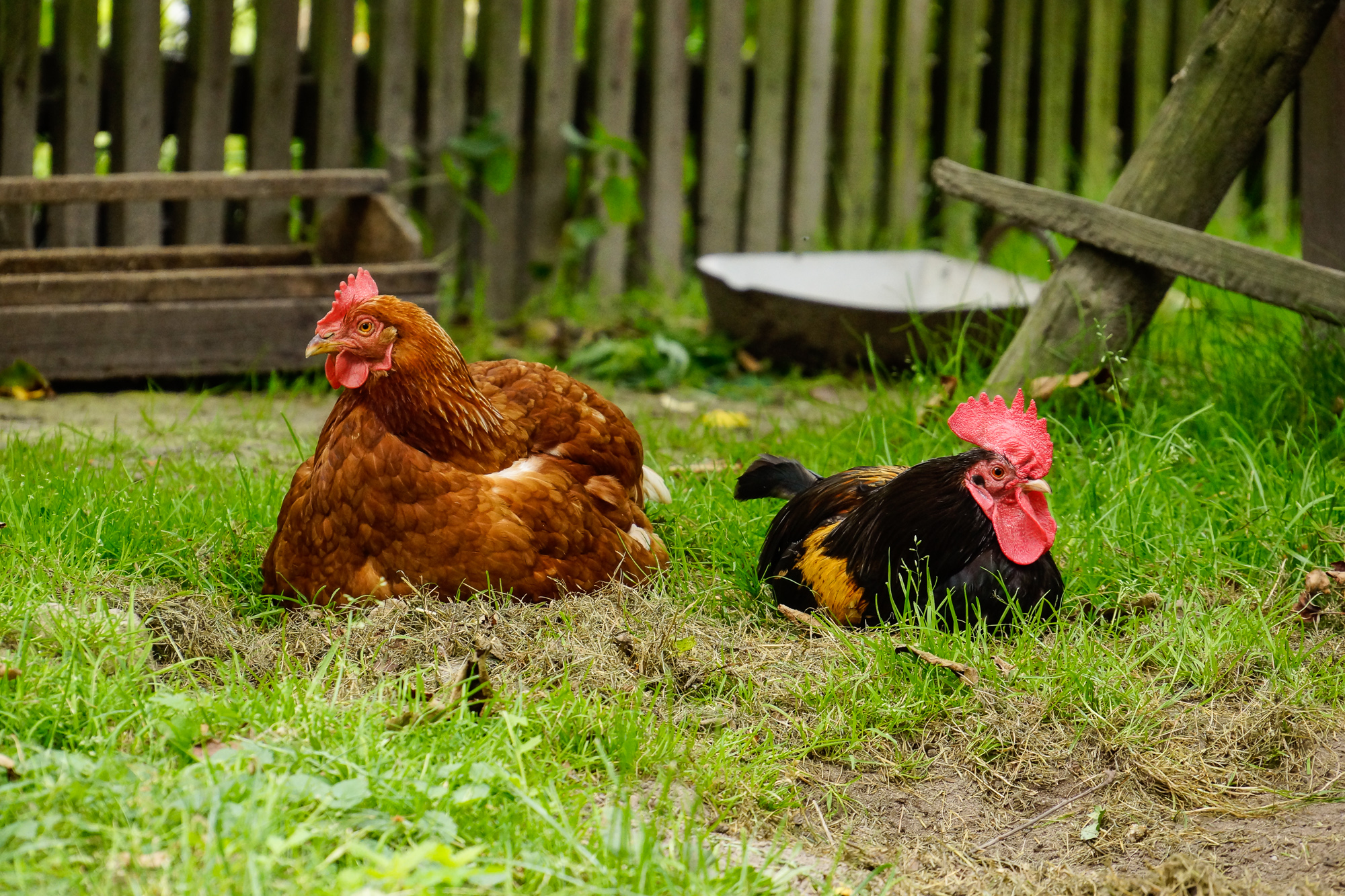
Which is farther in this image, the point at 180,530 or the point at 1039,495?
the point at 180,530

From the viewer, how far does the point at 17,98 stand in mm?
5938

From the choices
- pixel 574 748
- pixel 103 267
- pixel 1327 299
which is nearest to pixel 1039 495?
pixel 574 748

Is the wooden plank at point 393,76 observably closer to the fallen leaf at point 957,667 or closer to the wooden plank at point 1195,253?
the wooden plank at point 1195,253

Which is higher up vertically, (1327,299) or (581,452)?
(1327,299)

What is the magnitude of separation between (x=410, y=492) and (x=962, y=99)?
5.67 m

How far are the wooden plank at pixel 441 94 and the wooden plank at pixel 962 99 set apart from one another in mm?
2828

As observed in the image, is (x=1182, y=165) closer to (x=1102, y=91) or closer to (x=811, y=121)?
(x=811, y=121)

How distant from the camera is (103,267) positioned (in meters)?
5.80

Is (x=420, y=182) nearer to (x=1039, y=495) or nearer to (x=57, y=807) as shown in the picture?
(x=1039, y=495)

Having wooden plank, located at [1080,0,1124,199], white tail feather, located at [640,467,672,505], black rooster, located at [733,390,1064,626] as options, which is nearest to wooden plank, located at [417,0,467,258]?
white tail feather, located at [640,467,672,505]

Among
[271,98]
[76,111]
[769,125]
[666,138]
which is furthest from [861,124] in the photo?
[76,111]

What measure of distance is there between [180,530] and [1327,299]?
3326mm

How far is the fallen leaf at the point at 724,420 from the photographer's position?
16.0 ft

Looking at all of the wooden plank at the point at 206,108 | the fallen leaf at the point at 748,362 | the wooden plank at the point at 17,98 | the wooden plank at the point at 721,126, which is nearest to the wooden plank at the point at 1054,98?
the wooden plank at the point at 721,126
